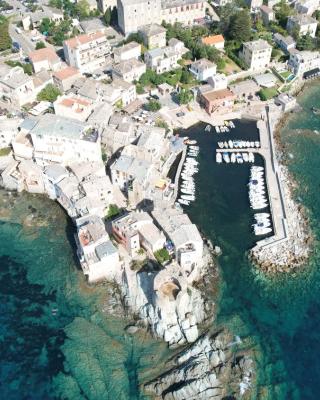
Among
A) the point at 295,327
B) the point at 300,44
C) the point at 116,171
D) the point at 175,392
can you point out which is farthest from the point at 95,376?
the point at 300,44

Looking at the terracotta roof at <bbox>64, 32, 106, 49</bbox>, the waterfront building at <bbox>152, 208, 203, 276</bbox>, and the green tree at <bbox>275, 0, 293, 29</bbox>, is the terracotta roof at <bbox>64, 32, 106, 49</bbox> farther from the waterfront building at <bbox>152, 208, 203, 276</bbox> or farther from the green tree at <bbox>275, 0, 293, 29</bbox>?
the green tree at <bbox>275, 0, 293, 29</bbox>

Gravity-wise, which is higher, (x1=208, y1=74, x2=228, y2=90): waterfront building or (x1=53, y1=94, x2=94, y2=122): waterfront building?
(x1=53, y1=94, x2=94, y2=122): waterfront building

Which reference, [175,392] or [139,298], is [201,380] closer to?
[175,392]

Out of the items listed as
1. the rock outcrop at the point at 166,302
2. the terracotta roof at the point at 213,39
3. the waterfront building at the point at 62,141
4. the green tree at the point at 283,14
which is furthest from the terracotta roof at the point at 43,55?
the green tree at the point at 283,14

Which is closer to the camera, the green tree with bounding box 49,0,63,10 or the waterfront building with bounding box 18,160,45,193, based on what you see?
the waterfront building with bounding box 18,160,45,193

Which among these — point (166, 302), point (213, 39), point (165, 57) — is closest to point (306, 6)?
point (213, 39)

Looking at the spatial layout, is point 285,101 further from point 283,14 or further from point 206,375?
point 206,375

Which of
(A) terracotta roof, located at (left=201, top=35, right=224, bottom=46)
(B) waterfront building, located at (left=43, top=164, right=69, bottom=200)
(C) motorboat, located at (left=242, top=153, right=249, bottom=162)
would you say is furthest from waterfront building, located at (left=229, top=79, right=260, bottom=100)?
(B) waterfront building, located at (left=43, top=164, right=69, bottom=200)

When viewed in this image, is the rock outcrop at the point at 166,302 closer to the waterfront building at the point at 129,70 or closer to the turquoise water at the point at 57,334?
the turquoise water at the point at 57,334
